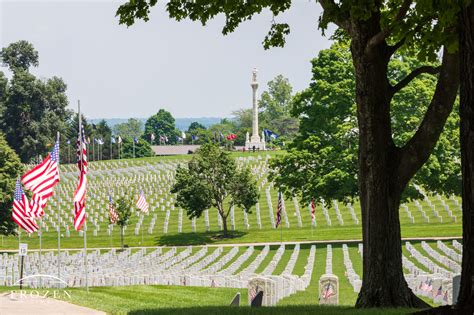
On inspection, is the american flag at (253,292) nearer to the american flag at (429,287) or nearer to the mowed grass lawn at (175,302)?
the mowed grass lawn at (175,302)

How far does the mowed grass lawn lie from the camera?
17.0m

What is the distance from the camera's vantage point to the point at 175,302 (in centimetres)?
2517

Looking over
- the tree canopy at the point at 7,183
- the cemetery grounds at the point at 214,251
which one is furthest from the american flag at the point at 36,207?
the tree canopy at the point at 7,183

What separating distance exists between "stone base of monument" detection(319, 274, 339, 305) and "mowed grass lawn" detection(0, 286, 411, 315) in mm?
1803

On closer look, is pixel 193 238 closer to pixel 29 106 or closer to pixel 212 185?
pixel 212 185

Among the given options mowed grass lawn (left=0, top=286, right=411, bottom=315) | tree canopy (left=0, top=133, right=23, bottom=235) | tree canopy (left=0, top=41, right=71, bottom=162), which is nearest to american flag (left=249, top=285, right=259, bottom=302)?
mowed grass lawn (left=0, top=286, right=411, bottom=315)

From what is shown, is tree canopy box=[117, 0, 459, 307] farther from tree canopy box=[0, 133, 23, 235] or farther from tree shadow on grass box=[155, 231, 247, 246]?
tree shadow on grass box=[155, 231, 247, 246]

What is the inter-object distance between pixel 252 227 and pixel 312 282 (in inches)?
1453

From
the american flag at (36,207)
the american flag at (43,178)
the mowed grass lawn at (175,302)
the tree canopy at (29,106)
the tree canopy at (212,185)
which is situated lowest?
the mowed grass lawn at (175,302)

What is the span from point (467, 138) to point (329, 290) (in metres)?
9.67

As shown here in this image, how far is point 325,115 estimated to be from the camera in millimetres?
57812

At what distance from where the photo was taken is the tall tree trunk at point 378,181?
1797 centimetres

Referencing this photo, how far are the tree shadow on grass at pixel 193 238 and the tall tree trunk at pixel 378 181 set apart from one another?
47.2 m

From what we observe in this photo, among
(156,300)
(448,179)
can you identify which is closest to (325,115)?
(448,179)
